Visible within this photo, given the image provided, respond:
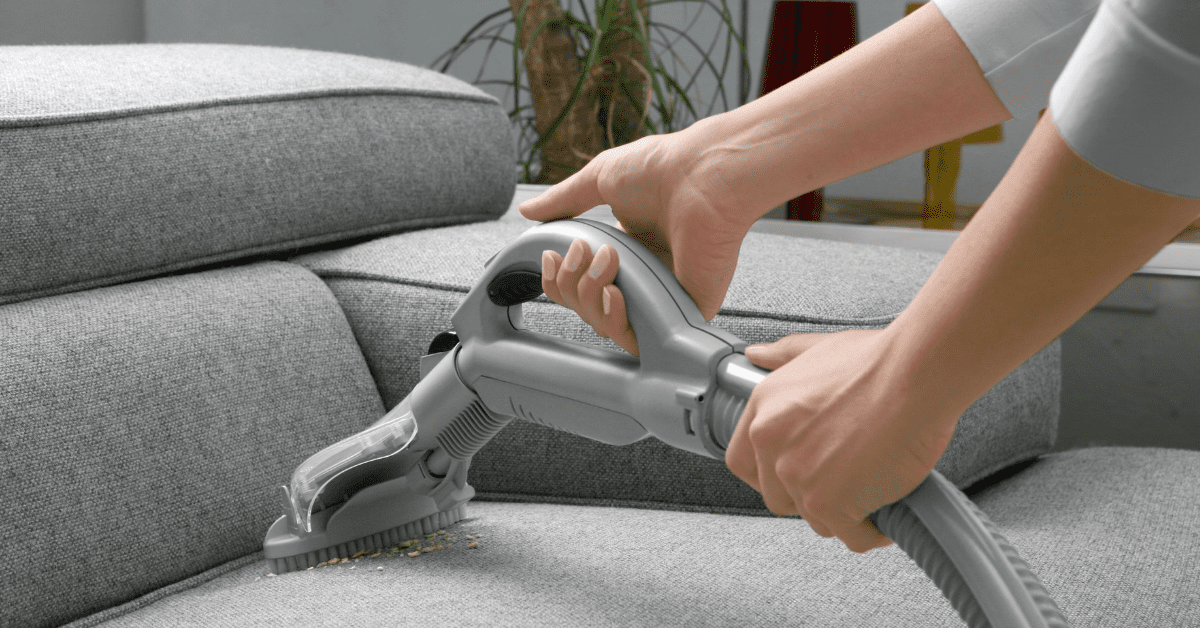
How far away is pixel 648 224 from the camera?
709 mm

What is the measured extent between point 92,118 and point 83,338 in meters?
0.21

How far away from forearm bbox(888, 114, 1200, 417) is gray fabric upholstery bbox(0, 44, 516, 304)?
0.70 metres

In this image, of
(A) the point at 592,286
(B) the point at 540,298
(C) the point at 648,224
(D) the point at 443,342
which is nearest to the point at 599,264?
(A) the point at 592,286

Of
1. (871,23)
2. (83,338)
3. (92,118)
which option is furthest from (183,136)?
(871,23)

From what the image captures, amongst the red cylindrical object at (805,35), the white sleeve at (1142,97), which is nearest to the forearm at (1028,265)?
the white sleeve at (1142,97)

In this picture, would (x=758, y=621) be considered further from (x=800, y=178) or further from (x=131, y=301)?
(x=131, y=301)

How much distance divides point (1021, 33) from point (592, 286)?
0.96ft

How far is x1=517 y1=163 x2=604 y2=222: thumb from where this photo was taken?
2.36ft

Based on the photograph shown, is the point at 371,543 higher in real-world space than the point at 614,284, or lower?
lower

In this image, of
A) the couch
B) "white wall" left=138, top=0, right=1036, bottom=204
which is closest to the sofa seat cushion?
the couch

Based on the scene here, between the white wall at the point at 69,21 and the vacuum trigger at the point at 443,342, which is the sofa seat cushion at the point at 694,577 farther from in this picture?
the white wall at the point at 69,21

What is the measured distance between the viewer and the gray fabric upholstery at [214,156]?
0.80 metres

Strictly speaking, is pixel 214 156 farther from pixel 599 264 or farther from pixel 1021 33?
pixel 1021 33

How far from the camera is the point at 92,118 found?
84cm
